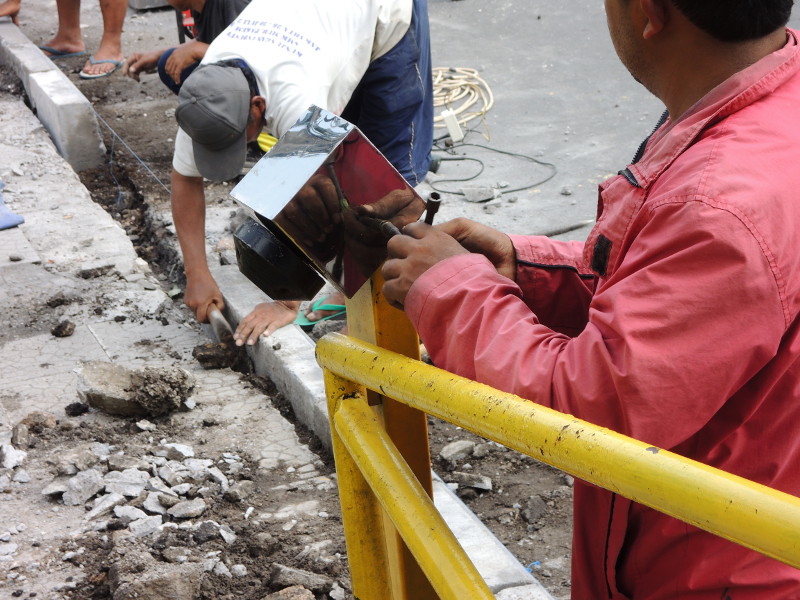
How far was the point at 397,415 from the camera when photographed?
1.80 metres

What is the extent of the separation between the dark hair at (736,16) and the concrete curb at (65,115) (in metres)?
5.70

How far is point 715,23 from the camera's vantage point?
1220mm

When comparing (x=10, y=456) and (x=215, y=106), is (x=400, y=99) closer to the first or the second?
(x=215, y=106)

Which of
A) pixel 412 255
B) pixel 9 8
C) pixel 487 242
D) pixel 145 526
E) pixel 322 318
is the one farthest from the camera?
pixel 9 8

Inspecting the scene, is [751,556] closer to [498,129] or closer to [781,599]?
[781,599]

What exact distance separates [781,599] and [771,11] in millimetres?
827

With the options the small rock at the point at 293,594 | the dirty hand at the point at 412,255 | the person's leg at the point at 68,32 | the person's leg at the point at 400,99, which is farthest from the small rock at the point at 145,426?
the person's leg at the point at 68,32

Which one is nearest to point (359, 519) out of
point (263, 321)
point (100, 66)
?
point (263, 321)

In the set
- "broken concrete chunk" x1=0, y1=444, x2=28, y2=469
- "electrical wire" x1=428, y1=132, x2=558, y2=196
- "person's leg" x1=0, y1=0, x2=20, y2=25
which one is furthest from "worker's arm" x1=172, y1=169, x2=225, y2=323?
"person's leg" x1=0, y1=0, x2=20, y2=25

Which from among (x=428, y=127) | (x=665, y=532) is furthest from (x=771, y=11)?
(x=428, y=127)

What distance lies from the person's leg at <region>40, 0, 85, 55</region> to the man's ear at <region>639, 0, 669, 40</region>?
8169mm

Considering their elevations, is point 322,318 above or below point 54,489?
below

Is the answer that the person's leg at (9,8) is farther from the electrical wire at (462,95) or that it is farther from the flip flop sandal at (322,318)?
the flip flop sandal at (322,318)

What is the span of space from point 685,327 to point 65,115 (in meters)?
5.98
